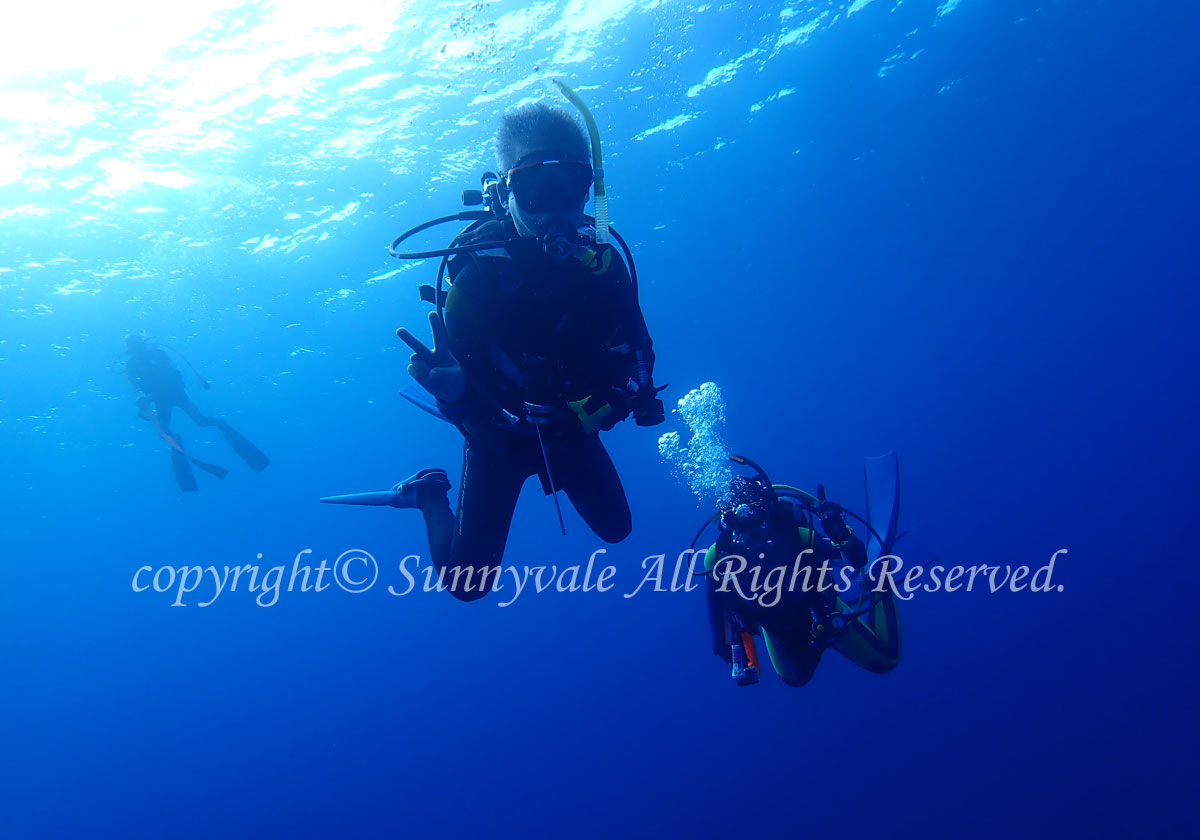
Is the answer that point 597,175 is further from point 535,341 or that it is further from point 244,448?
point 244,448

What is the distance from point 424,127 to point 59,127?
8.04 m

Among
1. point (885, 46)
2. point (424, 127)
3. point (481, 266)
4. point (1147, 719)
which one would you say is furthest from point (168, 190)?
point (1147, 719)

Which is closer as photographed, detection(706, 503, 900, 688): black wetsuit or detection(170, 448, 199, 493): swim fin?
detection(706, 503, 900, 688): black wetsuit

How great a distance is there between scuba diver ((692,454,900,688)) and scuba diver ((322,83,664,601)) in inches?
79.6

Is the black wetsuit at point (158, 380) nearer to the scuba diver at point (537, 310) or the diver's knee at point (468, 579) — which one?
the diver's knee at point (468, 579)

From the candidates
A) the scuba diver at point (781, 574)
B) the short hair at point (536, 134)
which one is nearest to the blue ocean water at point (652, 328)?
the scuba diver at point (781, 574)

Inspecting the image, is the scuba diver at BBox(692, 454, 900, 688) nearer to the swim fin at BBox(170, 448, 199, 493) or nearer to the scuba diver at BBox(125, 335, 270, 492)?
the scuba diver at BBox(125, 335, 270, 492)

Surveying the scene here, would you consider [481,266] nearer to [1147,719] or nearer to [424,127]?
[424,127]

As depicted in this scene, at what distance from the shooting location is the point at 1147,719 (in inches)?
722

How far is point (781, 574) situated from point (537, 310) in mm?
3603

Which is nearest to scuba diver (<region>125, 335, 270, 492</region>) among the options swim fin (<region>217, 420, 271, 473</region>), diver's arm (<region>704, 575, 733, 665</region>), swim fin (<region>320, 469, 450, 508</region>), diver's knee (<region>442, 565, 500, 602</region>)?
swim fin (<region>217, 420, 271, 473</region>)

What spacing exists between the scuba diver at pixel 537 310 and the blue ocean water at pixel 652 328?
13.5ft

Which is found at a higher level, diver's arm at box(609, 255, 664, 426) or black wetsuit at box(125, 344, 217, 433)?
black wetsuit at box(125, 344, 217, 433)

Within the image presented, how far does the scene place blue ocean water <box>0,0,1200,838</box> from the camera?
1427cm
